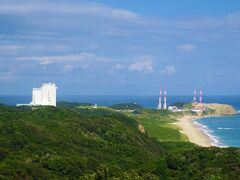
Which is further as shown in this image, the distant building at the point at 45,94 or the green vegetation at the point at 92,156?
the distant building at the point at 45,94

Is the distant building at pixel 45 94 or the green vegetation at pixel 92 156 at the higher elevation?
the distant building at pixel 45 94

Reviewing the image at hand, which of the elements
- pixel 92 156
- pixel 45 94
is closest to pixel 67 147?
pixel 92 156

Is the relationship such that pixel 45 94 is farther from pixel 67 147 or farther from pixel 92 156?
pixel 92 156

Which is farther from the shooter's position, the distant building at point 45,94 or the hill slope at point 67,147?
the distant building at point 45,94

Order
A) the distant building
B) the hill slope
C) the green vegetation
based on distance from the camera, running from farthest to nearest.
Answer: the distant building < the hill slope < the green vegetation

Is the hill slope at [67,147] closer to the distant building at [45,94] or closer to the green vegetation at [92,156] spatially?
the green vegetation at [92,156]

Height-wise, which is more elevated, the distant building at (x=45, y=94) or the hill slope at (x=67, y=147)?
the distant building at (x=45, y=94)

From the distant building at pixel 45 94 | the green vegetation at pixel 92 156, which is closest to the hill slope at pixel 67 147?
the green vegetation at pixel 92 156

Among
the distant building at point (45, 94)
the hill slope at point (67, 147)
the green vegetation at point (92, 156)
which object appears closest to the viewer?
the green vegetation at point (92, 156)

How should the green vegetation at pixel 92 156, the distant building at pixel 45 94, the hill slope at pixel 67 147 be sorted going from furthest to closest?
the distant building at pixel 45 94 → the hill slope at pixel 67 147 → the green vegetation at pixel 92 156

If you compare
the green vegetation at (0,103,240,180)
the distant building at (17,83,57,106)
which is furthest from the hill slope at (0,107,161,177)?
the distant building at (17,83,57,106)

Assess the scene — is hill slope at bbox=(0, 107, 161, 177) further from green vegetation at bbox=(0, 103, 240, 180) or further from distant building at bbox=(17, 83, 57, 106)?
distant building at bbox=(17, 83, 57, 106)
